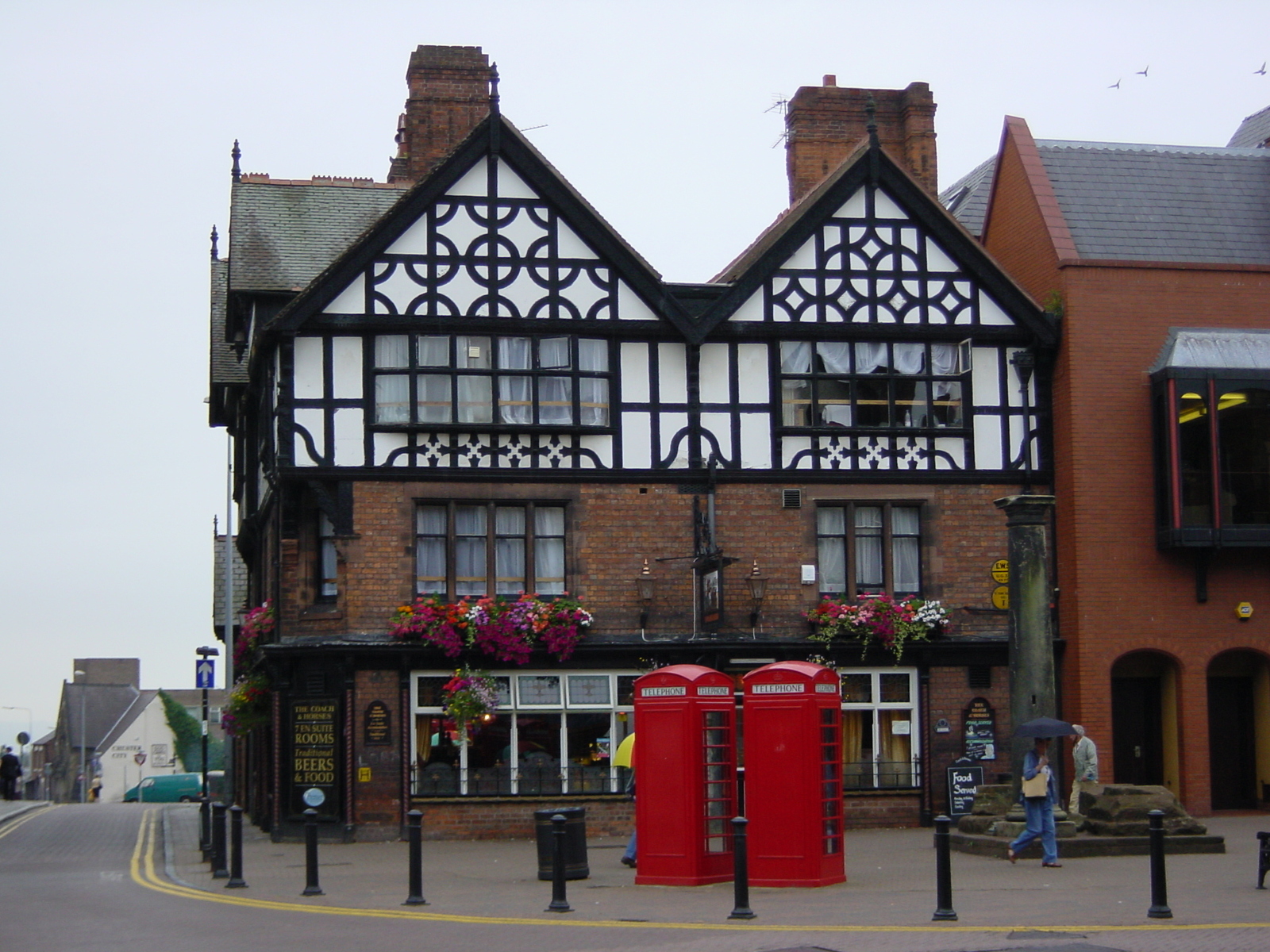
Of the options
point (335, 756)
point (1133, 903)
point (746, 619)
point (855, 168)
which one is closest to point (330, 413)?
point (335, 756)

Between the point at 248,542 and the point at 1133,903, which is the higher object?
the point at 248,542

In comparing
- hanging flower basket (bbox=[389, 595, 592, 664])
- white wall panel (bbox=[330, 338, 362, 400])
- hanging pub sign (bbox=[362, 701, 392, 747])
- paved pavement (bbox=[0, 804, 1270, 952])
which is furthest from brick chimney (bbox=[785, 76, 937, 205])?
paved pavement (bbox=[0, 804, 1270, 952])

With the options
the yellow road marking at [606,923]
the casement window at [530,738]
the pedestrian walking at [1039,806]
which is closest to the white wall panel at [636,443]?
the casement window at [530,738]

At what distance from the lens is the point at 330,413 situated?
87.8ft

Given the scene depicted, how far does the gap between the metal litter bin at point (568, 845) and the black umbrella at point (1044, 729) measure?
5372mm

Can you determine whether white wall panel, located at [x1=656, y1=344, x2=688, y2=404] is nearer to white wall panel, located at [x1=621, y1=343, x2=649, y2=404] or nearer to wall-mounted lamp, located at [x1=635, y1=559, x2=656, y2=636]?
white wall panel, located at [x1=621, y1=343, x2=649, y2=404]

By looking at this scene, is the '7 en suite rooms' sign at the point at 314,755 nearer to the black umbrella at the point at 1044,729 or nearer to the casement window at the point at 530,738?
the casement window at the point at 530,738

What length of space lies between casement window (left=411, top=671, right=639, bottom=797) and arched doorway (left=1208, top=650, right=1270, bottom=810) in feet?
33.7

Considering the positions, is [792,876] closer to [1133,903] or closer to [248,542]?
[1133,903]

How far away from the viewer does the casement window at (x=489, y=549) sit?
27125 millimetres

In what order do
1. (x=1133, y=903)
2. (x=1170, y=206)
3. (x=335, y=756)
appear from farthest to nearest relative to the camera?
(x=1170, y=206)
(x=335, y=756)
(x=1133, y=903)

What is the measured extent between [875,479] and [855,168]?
528 cm

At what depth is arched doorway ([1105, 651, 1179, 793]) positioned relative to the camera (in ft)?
94.5

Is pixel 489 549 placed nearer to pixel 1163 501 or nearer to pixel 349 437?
pixel 349 437
